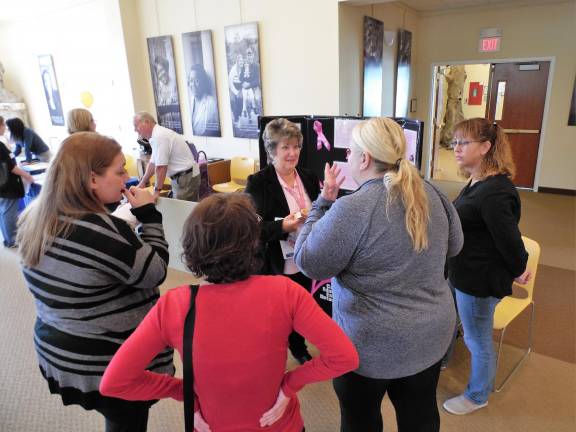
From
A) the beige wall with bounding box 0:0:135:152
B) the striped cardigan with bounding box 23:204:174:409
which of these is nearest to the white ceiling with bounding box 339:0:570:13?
the beige wall with bounding box 0:0:135:152

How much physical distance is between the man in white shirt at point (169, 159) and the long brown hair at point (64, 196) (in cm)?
252

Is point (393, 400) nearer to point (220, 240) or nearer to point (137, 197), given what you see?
point (220, 240)

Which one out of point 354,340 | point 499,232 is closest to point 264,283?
point 354,340

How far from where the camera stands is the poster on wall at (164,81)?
5441 millimetres

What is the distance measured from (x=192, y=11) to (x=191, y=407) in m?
5.29

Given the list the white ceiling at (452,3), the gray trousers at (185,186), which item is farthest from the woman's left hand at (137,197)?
the white ceiling at (452,3)

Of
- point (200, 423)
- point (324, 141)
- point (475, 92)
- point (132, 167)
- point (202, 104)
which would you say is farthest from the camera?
point (475, 92)

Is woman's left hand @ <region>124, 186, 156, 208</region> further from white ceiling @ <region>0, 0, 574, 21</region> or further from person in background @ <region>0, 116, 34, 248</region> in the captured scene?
white ceiling @ <region>0, 0, 574, 21</region>

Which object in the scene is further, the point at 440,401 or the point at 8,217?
the point at 8,217

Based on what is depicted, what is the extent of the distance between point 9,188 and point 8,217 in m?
0.47

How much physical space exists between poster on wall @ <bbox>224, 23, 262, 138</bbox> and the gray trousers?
1.30 metres

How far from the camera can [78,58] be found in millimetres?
6211

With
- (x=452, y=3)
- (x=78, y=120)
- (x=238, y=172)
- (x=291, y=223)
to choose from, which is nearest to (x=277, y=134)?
(x=291, y=223)

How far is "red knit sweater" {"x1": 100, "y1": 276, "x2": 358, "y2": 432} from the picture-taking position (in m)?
0.85
